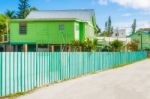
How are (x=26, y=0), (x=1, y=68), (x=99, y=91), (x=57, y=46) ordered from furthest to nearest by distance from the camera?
(x=26, y=0) → (x=57, y=46) → (x=99, y=91) → (x=1, y=68)

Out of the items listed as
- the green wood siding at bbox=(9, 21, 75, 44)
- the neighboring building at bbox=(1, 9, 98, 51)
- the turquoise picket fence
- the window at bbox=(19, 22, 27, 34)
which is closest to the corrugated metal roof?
the neighboring building at bbox=(1, 9, 98, 51)

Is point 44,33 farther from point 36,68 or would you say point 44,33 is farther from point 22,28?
point 36,68

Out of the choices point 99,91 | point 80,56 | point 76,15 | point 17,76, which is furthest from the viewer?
point 76,15

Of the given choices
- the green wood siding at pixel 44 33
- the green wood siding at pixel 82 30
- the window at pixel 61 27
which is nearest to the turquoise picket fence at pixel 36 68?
the green wood siding at pixel 44 33

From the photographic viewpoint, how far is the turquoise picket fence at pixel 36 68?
12.9m

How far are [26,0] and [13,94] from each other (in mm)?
92848

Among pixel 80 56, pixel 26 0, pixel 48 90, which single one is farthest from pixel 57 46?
pixel 26 0

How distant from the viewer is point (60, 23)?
43.4 metres

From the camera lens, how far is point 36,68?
1558cm

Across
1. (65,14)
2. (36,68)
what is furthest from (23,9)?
(36,68)

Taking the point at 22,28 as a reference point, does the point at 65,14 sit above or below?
above

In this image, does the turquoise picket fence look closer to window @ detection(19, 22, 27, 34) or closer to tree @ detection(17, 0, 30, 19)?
window @ detection(19, 22, 27, 34)

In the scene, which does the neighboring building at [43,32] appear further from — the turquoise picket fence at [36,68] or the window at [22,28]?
the turquoise picket fence at [36,68]

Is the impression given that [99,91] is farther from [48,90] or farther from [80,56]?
[80,56]
